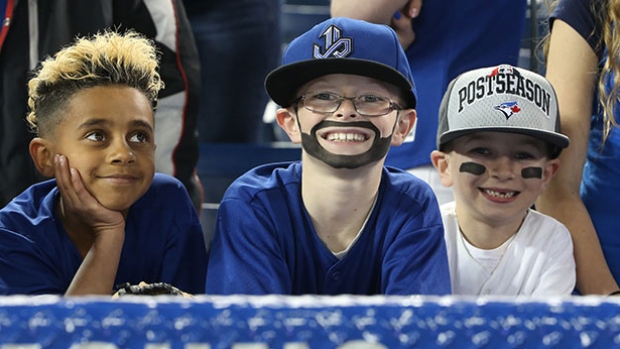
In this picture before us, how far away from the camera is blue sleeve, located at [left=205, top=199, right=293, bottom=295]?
1.71 meters

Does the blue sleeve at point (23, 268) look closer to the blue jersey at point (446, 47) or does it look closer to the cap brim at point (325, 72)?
the cap brim at point (325, 72)

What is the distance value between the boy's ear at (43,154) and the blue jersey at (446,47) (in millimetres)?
906

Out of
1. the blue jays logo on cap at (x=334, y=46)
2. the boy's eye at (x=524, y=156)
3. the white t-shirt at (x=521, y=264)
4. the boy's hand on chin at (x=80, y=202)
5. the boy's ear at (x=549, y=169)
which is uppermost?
the blue jays logo on cap at (x=334, y=46)

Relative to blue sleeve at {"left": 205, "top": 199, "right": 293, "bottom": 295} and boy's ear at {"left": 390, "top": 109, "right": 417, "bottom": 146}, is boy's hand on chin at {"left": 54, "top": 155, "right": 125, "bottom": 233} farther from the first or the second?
boy's ear at {"left": 390, "top": 109, "right": 417, "bottom": 146}

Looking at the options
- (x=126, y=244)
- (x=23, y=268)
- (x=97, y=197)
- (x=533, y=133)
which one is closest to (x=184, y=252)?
(x=126, y=244)

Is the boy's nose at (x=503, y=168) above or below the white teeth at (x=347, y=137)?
below

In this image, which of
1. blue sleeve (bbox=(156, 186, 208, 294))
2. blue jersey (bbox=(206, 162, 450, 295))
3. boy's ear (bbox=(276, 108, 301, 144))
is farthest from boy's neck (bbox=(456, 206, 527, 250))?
blue sleeve (bbox=(156, 186, 208, 294))

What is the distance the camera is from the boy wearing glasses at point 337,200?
1743 millimetres

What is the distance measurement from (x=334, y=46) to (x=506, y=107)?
0.45m

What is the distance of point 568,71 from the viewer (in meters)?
2.04

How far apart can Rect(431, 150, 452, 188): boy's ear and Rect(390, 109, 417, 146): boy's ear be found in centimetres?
20

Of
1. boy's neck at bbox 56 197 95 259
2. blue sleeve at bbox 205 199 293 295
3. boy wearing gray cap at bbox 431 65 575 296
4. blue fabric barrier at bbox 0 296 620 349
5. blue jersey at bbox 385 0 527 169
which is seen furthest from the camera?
blue jersey at bbox 385 0 527 169

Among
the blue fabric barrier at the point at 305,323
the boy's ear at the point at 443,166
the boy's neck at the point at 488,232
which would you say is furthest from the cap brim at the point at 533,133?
the blue fabric barrier at the point at 305,323

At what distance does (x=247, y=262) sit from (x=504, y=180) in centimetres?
65
